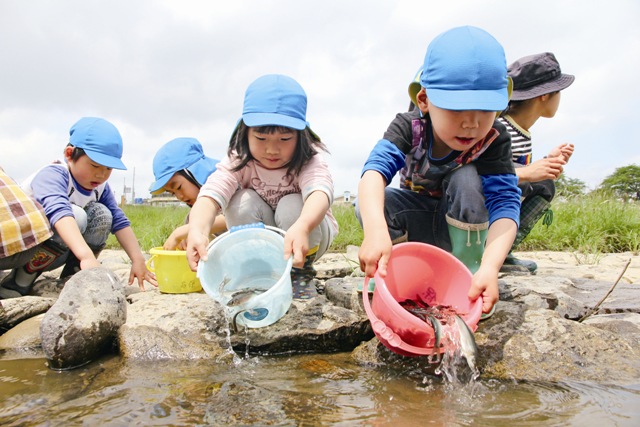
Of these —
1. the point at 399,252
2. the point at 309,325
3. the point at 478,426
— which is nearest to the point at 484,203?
the point at 399,252

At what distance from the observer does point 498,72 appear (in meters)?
1.80

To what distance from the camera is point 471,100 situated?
5.72ft

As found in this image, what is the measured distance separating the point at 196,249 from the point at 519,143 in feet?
7.04

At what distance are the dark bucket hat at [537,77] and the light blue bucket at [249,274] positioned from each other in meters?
1.92

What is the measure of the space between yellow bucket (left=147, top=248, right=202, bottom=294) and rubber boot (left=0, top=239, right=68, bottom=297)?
0.78 meters

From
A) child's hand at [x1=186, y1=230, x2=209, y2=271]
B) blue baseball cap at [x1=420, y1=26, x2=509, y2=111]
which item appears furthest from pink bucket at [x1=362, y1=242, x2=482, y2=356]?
child's hand at [x1=186, y1=230, x2=209, y2=271]

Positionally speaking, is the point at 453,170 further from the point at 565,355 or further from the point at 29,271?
the point at 29,271

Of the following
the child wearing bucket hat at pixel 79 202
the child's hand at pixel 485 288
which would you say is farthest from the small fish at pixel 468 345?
the child wearing bucket hat at pixel 79 202

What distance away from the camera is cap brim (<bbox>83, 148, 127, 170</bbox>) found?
9.88ft

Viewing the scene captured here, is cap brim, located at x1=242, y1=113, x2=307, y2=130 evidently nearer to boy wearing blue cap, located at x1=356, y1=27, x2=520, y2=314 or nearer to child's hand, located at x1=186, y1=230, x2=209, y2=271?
boy wearing blue cap, located at x1=356, y1=27, x2=520, y2=314

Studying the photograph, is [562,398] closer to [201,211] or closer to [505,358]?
[505,358]

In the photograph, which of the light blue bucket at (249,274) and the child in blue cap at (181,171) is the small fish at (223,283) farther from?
the child in blue cap at (181,171)

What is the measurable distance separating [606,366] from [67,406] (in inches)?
67.4

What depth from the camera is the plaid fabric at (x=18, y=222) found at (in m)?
2.54
